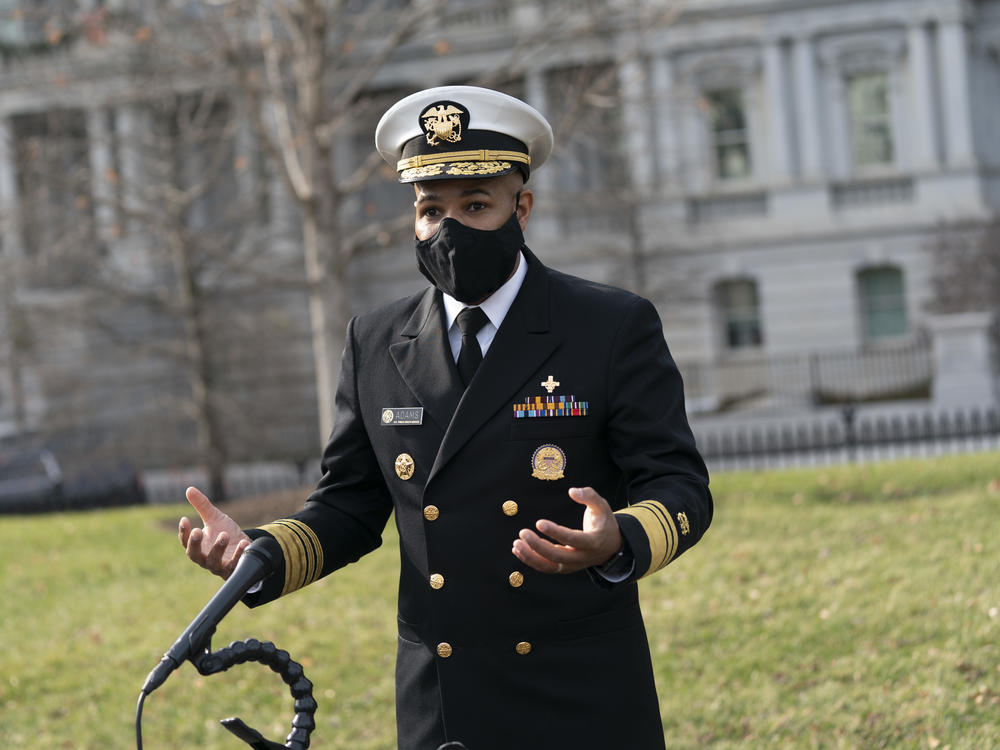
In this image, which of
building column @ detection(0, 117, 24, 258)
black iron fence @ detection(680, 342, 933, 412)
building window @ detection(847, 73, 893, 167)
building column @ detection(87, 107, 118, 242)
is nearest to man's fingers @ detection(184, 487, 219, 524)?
building column @ detection(0, 117, 24, 258)

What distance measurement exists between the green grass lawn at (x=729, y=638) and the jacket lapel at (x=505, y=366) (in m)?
3.58

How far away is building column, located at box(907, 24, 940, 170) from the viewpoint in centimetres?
3020

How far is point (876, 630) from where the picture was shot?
725 cm

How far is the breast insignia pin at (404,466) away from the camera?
314 cm

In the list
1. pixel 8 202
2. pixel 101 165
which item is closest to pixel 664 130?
pixel 101 165

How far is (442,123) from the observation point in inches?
123

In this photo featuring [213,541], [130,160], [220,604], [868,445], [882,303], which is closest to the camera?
[220,604]

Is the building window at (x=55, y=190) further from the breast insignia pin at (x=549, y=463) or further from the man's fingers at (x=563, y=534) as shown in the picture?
the man's fingers at (x=563, y=534)

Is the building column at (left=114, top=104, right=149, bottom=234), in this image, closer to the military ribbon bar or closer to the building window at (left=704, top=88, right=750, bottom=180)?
the military ribbon bar

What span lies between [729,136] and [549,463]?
29.9 meters

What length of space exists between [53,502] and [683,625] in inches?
552

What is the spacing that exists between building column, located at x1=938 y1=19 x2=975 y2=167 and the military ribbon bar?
29.3 m

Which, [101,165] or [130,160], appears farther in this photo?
[101,165]

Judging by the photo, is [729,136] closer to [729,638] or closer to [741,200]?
[741,200]
